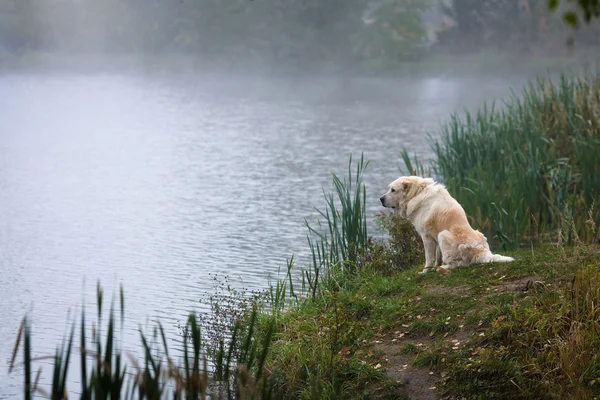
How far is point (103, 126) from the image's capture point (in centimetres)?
2662

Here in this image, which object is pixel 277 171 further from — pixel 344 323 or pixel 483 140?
pixel 344 323

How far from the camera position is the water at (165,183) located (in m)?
9.05

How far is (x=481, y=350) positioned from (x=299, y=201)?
30.4 ft

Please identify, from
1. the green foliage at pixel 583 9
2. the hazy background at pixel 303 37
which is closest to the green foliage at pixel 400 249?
the green foliage at pixel 583 9

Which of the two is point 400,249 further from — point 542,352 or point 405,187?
point 542,352

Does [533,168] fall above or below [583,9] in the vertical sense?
below

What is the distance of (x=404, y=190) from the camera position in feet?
22.0

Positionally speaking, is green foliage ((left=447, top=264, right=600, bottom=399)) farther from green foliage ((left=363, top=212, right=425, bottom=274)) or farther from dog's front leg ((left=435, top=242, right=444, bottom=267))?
green foliage ((left=363, top=212, right=425, bottom=274))

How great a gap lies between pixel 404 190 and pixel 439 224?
402 millimetres

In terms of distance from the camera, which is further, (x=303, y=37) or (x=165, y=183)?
(x=303, y=37)

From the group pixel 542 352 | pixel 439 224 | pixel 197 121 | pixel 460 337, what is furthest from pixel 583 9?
pixel 197 121

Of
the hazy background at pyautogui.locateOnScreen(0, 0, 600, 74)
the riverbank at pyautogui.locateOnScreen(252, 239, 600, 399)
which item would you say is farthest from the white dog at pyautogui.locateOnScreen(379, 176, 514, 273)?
the hazy background at pyautogui.locateOnScreen(0, 0, 600, 74)

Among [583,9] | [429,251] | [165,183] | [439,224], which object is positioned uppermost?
[583,9]

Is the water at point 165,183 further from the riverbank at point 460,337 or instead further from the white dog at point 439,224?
the white dog at point 439,224
